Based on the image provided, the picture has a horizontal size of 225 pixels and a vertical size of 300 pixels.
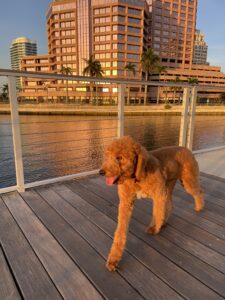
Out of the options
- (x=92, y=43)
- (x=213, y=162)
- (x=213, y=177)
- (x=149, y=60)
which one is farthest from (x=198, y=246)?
(x=92, y=43)

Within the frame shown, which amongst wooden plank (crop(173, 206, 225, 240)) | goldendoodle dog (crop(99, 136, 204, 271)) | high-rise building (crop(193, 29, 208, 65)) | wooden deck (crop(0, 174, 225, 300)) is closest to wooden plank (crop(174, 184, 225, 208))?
wooden deck (crop(0, 174, 225, 300))

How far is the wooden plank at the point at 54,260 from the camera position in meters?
1.31

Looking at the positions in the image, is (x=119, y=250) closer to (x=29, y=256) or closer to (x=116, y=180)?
(x=116, y=180)

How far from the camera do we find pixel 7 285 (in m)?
1.35

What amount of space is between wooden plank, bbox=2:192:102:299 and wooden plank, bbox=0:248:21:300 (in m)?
0.21

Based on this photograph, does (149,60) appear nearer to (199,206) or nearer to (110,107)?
(110,107)

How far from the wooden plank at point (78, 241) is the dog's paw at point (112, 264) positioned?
0.03 m

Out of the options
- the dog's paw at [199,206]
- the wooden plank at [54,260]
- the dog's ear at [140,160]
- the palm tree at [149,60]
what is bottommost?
the wooden plank at [54,260]

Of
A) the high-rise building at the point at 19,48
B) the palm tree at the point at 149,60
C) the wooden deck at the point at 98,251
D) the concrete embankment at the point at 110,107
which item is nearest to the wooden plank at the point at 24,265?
the wooden deck at the point at 98,251

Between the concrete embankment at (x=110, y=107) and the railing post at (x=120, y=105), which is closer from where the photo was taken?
the railing post at (x=120, y=105)

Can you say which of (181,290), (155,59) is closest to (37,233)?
(181,290)

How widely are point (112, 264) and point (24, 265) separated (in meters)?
0.61

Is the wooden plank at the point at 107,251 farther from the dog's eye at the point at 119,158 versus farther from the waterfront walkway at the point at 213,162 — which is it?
the waterfront walkway at the point at 213,162

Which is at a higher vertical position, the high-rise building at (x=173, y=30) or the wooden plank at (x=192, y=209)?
the high-rise building at (x=173, y=30)
